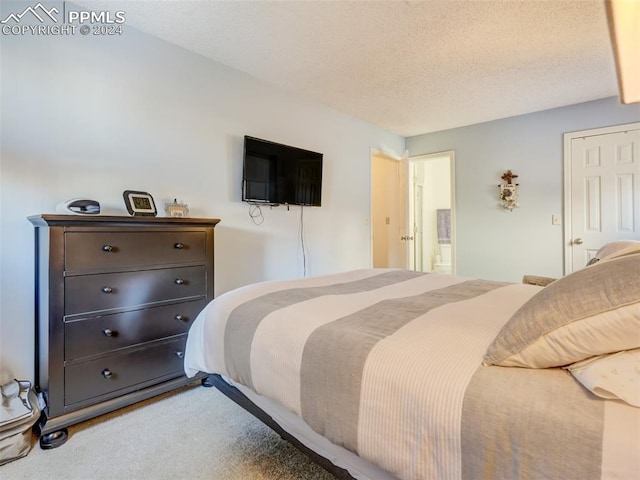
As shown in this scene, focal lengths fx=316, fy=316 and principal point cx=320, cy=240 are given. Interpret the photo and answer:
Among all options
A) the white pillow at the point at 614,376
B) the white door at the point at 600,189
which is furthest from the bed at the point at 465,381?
the white door at the point at 600,189

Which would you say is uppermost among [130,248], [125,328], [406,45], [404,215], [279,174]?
[406,45]

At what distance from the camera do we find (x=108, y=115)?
2166mm

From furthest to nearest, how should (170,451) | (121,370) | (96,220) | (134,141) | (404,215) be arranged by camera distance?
(404,215) → (134,141) → (121,370) → (96,220) → (170,451)

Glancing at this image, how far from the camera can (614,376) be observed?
0.65 meters

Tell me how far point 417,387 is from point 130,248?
1768 millimetres

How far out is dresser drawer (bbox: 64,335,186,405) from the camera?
1690mm

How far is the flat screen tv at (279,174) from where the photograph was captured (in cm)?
292

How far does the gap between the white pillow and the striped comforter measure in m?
0.02

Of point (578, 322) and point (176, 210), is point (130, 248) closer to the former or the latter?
point (176, 210)

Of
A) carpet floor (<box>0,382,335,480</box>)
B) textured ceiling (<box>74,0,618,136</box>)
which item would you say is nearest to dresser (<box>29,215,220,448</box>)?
carpet floor (<box>0,382,335,480</box>)

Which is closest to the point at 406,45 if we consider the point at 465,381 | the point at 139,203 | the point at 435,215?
the point at 139,203

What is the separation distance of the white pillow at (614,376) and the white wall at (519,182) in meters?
3.73

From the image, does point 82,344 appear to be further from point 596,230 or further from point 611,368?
point 596,230

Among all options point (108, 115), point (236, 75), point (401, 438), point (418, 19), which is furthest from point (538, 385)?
point (236, 75)
